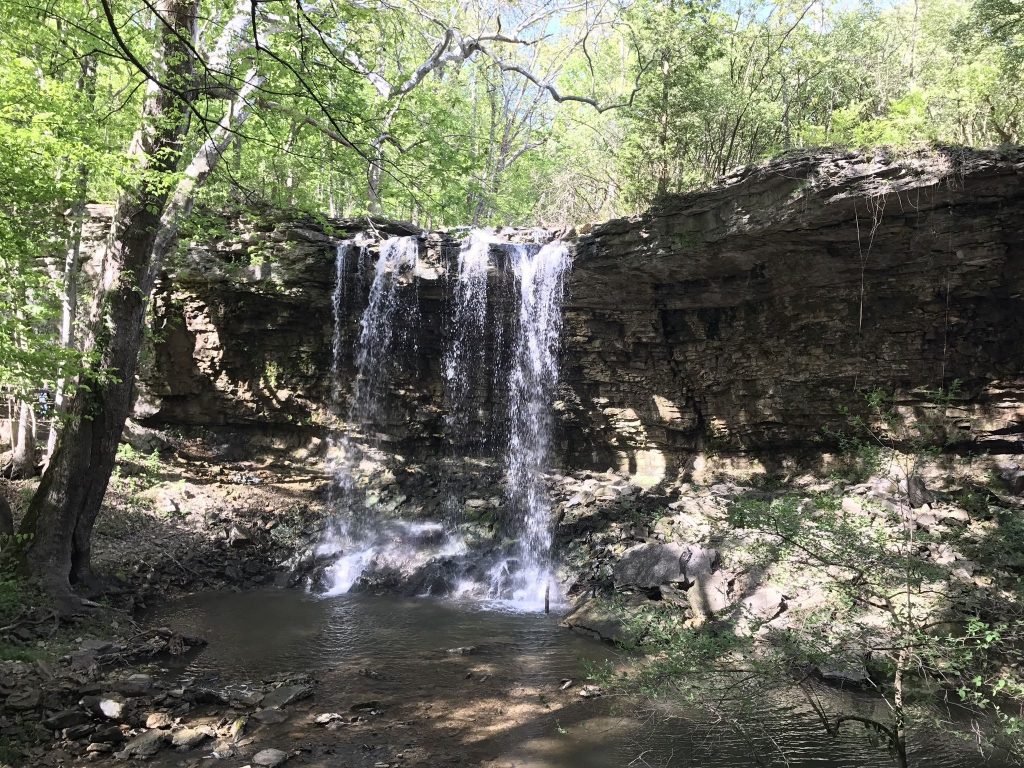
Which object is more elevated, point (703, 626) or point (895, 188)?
point (895, 188)

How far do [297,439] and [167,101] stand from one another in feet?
27.8

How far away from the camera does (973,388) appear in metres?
10.8

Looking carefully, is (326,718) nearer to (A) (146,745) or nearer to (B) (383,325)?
(A) (146,745)

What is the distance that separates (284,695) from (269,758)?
1239 millimetres

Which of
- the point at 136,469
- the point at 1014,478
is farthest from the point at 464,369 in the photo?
the point at 1014,478

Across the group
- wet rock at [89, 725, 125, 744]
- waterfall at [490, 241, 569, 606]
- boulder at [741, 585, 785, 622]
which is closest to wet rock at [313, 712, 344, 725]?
wet rock at [89, 725, 125, 744]

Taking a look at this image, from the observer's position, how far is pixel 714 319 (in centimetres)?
1284

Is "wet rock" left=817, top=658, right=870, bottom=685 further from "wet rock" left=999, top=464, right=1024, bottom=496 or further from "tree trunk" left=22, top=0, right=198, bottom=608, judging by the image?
"tree trunk" left=22, top=0, right=198, bottom=608

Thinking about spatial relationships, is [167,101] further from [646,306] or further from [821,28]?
[821,28]

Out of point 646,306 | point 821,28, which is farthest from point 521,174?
point 646,306

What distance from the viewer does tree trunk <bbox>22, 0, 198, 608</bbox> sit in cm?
758

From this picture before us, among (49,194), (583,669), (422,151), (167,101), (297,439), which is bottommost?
(583,669)

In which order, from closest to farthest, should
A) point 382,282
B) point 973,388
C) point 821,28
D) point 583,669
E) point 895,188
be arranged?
1. point 583,669
2. point 895,188
3. point 973,388
4. point 382,282
5. point 821,28

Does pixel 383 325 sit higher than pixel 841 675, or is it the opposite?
pixel 383 325
